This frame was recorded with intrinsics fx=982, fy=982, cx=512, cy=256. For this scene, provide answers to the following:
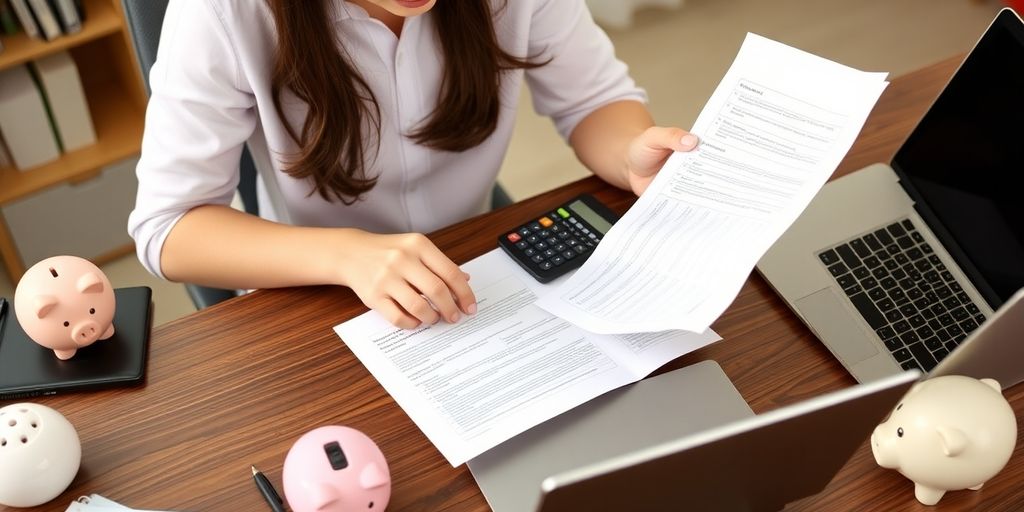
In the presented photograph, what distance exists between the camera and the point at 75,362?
2.90ft

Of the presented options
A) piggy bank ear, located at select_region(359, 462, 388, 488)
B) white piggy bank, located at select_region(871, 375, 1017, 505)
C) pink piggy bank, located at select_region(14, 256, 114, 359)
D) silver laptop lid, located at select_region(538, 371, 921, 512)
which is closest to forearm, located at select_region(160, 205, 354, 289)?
pink piggy bank, located at select_region(14, 256, 114, 359)

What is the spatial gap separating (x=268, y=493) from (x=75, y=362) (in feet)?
0.79

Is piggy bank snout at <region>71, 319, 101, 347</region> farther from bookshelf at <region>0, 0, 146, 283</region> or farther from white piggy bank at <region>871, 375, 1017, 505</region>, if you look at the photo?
bookshelf at <region>0, 0, 146, 283</region>

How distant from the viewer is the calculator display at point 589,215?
39.8 inches

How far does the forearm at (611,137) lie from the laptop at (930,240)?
194 mm

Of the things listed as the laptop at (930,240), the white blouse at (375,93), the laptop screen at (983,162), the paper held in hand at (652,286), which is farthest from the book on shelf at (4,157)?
the laptop screen at (983,162)

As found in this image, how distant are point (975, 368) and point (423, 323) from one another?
0.49m

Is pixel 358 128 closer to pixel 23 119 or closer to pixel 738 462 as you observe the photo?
pixel 738 462

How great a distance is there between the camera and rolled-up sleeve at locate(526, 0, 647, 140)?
3.70 feet

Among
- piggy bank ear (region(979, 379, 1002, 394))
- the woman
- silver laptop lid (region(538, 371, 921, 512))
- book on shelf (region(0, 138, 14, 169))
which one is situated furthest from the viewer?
book on shelf (region(0, 138, 14, 169))

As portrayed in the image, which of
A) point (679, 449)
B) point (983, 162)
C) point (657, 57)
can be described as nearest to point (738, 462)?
point (679, 449)

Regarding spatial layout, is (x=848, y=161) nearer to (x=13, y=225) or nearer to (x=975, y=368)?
(x=975, y=368)

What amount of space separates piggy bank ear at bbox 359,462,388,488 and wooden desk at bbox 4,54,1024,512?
0.06 meters

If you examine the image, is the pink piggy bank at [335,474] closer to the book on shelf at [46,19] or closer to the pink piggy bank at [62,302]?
the pink piggy bank at [62,302]
